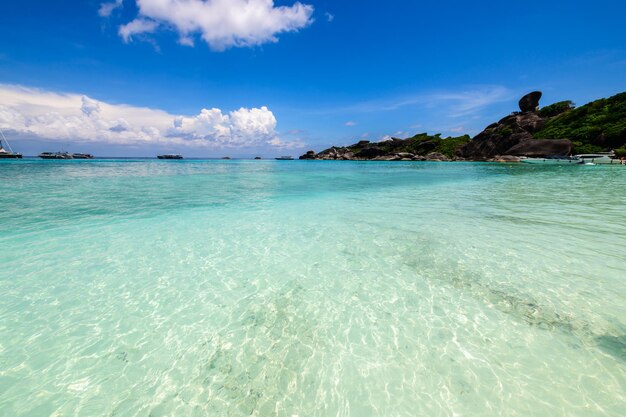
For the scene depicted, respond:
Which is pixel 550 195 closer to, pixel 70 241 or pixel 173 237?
pixel 173 237

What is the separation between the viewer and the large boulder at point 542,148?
66562 millimetres

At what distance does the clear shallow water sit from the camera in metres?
3.55

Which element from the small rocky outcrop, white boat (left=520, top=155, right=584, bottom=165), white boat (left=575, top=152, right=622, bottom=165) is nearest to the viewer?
white boat (left=575, top=152, right=622, bottom=165)

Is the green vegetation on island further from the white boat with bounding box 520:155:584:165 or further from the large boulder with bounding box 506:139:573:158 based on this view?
the white boat with bounding box 520:155:584:165

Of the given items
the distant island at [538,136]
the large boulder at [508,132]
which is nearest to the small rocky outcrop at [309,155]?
the distant island at [538,136]

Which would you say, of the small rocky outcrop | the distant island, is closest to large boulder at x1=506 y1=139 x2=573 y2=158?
the distant island

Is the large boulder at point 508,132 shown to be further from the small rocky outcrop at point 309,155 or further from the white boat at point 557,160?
the small rocky outcrop at point 309,155

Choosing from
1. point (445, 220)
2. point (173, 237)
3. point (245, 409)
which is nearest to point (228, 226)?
point (173, 237)

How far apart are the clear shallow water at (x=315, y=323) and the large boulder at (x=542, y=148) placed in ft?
257

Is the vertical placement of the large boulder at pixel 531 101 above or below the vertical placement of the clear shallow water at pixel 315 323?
above

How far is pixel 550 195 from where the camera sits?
18484mm

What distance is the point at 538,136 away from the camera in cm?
8019

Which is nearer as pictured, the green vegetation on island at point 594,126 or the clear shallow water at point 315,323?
the clear shallow water at point 315,323

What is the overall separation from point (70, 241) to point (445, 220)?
14703 mm
